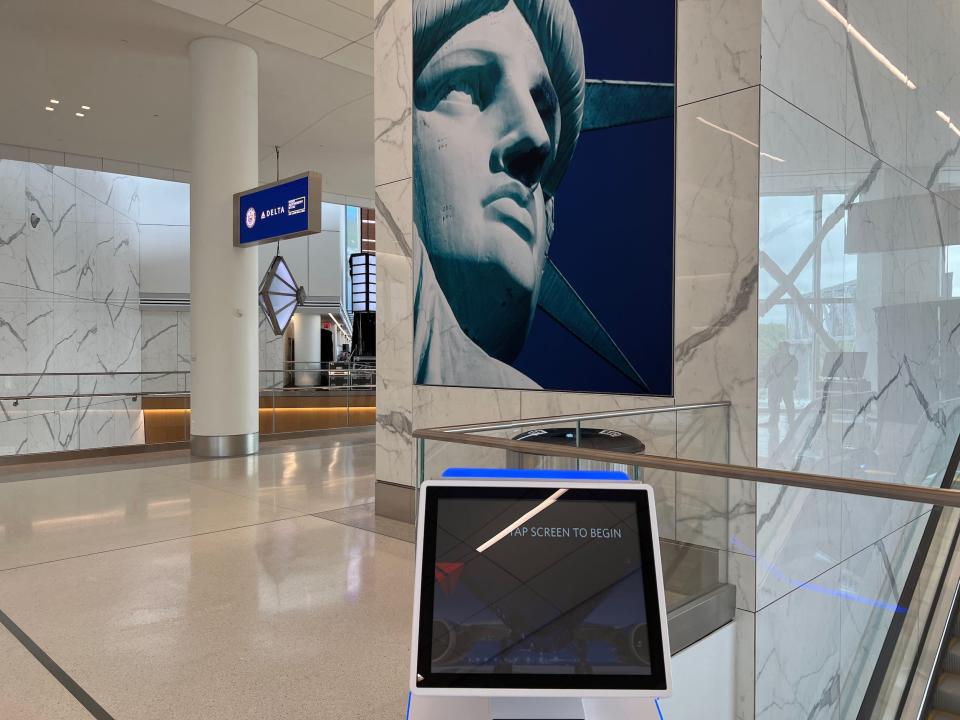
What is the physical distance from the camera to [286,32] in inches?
347

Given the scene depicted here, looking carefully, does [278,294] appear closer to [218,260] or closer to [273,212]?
[218,260]

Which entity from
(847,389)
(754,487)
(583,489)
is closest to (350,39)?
(847,389)

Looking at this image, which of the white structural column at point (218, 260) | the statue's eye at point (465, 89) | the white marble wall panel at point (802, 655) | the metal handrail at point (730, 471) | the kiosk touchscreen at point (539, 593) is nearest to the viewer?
the kiosk touchscreen at point (539, 593)

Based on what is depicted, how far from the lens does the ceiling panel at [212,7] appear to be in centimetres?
799

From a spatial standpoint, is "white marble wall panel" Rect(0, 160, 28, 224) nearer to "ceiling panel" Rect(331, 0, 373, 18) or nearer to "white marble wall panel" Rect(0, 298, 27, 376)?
"white marble wall panel" Rect(0, 298, 27, 376)

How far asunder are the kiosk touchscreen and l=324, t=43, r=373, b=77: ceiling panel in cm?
908

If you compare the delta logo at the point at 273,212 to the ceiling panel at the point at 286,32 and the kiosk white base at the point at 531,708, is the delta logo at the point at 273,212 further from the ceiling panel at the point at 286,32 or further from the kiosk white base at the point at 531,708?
the kiosk white base at the point at 531,708

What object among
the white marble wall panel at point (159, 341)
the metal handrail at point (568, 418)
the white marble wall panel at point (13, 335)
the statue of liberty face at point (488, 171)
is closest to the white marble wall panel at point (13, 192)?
the white marble wall panel at point (13, 335)

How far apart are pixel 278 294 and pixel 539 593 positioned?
1318cm

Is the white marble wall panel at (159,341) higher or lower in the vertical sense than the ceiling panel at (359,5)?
lower

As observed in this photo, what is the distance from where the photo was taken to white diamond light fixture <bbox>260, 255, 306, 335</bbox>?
13477 mm

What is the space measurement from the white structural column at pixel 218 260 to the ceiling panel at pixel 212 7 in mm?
856

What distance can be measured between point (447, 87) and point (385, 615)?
13.7ft

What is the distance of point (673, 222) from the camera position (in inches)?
174
